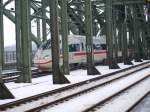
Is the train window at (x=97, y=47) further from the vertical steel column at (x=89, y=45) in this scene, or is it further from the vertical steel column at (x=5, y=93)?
the vertical steel column at (x=5, y=93)

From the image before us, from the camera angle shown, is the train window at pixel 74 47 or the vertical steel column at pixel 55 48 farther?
the train window at pixel 74 47

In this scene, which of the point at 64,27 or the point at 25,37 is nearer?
the point at 25,37

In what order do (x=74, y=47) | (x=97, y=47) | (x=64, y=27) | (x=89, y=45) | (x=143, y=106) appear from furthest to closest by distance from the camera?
(x=97, y=47)
(x=74, y=47)
(x=89, y=45)
(x=64, y=27)
(x=143, y=106)

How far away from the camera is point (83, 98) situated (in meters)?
15.4

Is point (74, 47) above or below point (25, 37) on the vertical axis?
below

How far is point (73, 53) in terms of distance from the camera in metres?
32.3

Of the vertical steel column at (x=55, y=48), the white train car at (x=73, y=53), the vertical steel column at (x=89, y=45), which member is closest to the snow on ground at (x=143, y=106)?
the vertical steel column at (x=55, y=48)

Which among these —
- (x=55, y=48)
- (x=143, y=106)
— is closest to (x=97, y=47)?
(x=55, y=48)

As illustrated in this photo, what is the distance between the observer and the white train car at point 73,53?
29.7 m

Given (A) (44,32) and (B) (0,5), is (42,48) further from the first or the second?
(A) (44,32)

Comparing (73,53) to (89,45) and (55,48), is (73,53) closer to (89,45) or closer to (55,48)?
(89,45)

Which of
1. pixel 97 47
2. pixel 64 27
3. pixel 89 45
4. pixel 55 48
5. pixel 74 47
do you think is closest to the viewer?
pixel 55 48

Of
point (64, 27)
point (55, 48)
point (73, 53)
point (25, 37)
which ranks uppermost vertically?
point (64, 27)

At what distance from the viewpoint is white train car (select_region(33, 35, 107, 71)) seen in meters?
29.7
